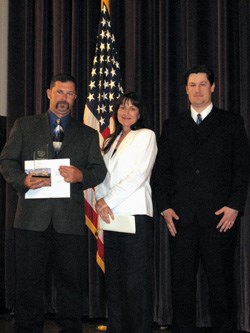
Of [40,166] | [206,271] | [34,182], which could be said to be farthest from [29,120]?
[206,271]

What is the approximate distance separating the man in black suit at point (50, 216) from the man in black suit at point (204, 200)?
0.54 m

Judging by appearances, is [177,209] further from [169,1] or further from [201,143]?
[169,1]

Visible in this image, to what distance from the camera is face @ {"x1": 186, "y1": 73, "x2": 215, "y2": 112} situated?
3334 mm

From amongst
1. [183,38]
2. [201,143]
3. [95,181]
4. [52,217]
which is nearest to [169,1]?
[183,38]

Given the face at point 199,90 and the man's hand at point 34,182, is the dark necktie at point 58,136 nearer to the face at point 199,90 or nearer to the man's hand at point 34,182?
the man's hand at point 34,182

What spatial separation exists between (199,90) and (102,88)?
111 cm

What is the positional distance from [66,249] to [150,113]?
167cm

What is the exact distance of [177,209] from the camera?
3.27 m

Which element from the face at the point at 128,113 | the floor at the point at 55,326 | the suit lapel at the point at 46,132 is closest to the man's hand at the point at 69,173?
the suit lapel at the point at 46,132

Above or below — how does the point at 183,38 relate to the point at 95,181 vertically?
above

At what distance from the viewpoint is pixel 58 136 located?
10.7 ft

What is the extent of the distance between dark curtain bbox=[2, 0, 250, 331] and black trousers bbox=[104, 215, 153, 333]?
950 mm

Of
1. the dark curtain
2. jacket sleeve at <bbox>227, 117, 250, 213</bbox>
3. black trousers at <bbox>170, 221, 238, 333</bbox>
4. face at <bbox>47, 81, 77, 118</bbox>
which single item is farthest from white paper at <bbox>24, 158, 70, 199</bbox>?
the dark curtain

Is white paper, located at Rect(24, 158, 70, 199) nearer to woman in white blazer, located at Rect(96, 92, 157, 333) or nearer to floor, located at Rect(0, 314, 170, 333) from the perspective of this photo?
woman in white blazer, located at Rect(96, 92, 157, 333)
